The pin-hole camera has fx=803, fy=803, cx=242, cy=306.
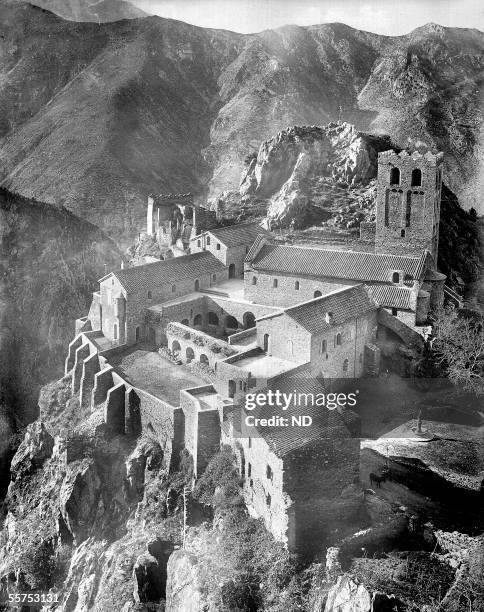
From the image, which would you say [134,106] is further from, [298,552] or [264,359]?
[298,552]

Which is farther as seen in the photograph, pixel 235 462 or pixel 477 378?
pixel 477 378

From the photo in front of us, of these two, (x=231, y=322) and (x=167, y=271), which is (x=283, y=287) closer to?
(x=231, y=322)

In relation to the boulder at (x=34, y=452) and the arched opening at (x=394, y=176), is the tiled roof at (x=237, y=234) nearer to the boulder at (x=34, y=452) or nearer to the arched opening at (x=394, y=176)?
the arched opening at (x=394, y=176)

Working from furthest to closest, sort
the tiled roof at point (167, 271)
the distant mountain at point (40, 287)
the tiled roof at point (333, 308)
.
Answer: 1. the distant mountain at point (40, 287)
2. the tiled roof at point (167, 271)
3. the tiled roof at point (333, 308)

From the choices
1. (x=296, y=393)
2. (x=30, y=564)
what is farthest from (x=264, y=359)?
(x=30, y=564)

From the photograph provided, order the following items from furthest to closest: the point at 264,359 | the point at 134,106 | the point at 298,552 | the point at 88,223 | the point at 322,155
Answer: the point at 134,106 < the point at 88,223 < the point at 322,155 < the point at 264,359 < the point at 298,552

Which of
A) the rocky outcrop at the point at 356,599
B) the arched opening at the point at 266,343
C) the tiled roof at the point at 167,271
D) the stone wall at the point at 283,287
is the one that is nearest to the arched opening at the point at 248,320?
the stone wall at the point at 283,287
